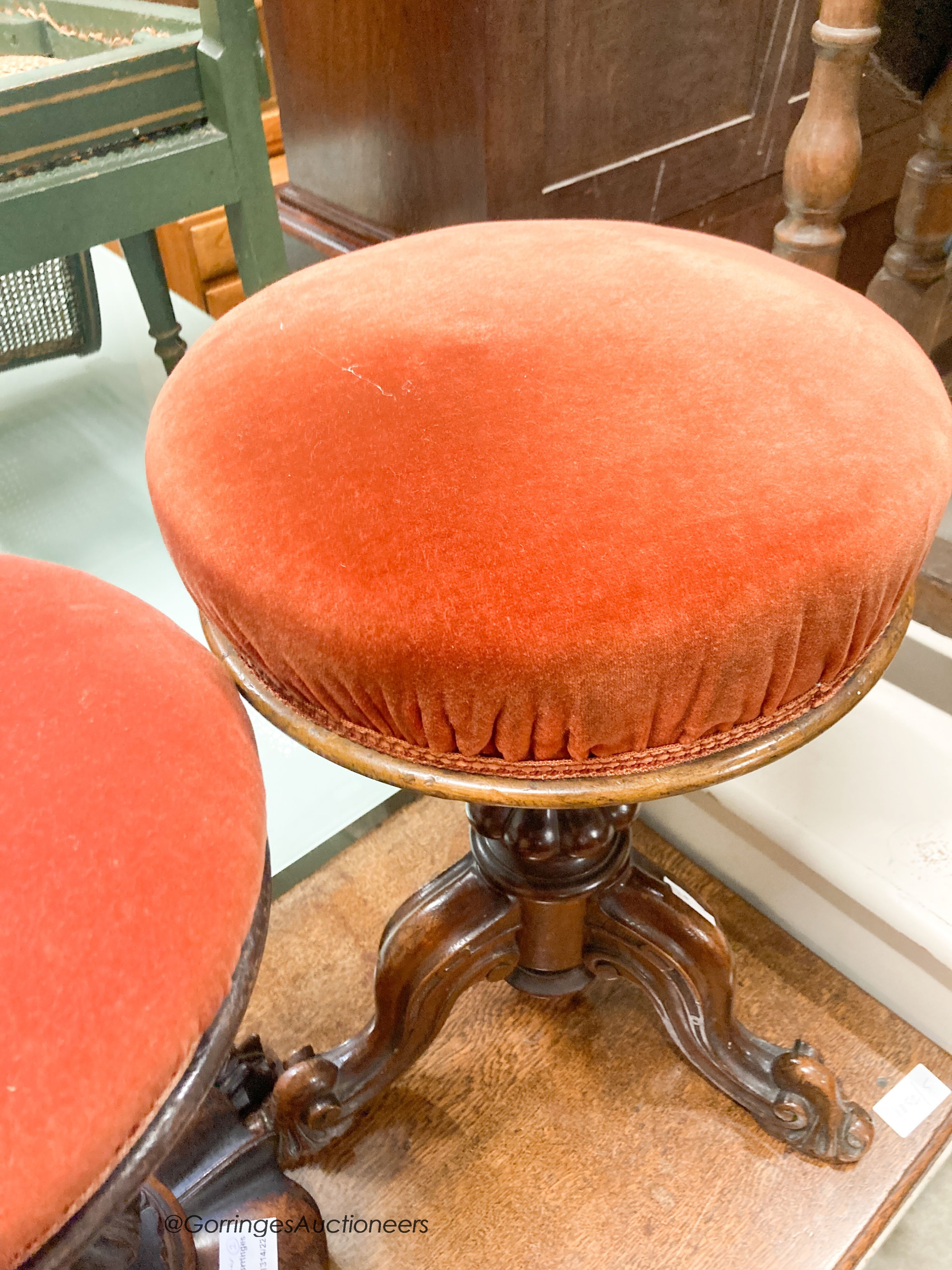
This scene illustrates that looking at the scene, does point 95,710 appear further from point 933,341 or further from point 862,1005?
point 933,341

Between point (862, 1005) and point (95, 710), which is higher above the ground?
point (95, 710)

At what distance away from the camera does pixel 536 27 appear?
1001mm

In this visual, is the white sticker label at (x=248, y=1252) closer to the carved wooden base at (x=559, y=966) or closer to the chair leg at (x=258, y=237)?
the carved wooden base at (x=559, y=966)

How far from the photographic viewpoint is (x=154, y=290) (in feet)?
4.38

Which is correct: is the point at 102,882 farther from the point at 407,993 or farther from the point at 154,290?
the point at 154,290

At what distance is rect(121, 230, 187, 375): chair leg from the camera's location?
51.8 inches

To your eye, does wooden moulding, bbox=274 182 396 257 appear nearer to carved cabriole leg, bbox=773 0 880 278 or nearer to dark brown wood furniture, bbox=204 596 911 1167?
carved cabriole leg, bbox=773 0 880 278

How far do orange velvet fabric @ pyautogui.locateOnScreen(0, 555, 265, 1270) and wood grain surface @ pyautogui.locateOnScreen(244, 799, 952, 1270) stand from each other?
0.58 m

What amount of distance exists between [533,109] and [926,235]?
445 mm

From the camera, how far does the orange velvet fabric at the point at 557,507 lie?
1.29 ft

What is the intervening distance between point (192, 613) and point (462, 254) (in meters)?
0.79

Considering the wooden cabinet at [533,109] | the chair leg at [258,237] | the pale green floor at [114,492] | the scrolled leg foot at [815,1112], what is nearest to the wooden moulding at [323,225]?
the wooden cabinet at [533,109]

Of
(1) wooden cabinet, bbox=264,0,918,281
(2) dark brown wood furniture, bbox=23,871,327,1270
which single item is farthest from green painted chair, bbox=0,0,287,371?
(2) dark brown wood furniture, bbox=23,871,327,1270

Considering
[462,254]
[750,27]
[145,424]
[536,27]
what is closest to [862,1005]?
[462,254]
